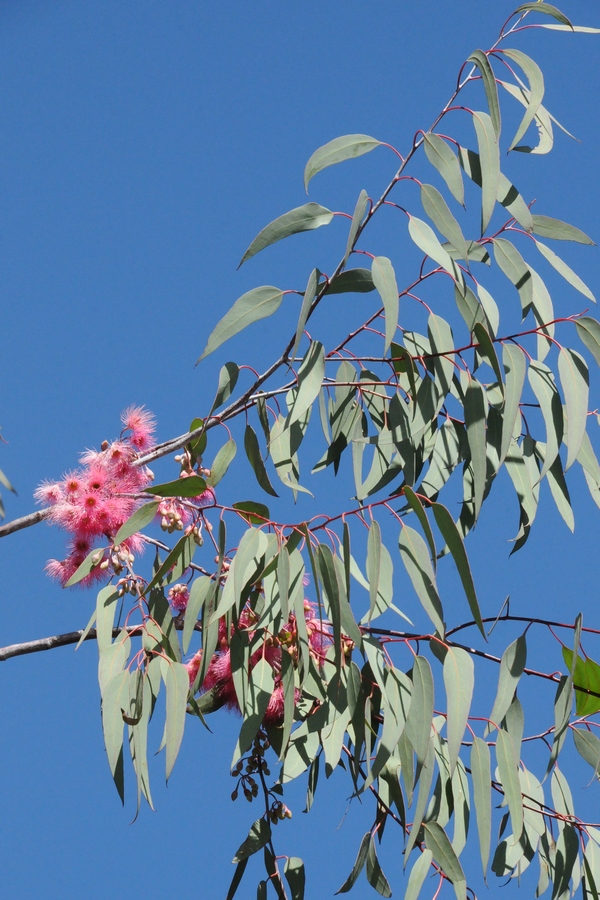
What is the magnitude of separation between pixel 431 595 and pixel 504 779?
368 mm

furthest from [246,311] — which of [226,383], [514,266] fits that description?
[514,266]

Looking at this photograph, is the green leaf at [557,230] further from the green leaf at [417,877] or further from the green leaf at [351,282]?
the green leaf at [417,877]

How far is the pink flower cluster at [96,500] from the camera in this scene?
1850 mm

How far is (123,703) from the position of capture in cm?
165

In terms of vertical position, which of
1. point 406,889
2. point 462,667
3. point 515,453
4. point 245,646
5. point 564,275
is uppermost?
point 564,275

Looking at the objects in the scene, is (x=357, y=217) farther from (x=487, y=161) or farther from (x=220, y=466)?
(x=220, y=466)

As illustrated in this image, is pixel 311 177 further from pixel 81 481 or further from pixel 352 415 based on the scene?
pixel 81 481

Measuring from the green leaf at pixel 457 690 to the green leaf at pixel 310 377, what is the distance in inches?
Result: 18.2

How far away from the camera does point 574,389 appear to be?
1.67 metres

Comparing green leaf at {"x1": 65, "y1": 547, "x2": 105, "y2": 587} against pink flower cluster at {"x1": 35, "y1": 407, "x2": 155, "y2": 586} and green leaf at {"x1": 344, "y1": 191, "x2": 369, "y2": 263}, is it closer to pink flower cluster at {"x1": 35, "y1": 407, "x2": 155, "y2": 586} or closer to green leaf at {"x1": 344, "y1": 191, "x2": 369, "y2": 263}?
pink flower cluster at {"x1": 35, "y1": 407, "x2": 155, "y2": 586}

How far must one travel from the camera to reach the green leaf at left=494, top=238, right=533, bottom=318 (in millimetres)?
1733

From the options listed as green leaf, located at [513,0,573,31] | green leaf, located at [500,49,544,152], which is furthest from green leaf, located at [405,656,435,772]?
green leaf, located at [513,0,573,31]

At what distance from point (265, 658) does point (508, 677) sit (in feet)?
1.42

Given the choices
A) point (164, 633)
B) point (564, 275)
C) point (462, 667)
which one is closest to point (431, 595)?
point (462, 667)
